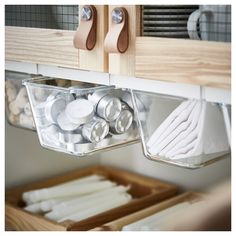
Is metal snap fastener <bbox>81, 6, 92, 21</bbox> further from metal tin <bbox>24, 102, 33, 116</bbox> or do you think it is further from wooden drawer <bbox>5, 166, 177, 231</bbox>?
wooden drawer <bbox>5, 166, 177, 231</bbox>

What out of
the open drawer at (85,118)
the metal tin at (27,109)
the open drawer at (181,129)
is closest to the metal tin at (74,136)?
the open drawer at (85,118)

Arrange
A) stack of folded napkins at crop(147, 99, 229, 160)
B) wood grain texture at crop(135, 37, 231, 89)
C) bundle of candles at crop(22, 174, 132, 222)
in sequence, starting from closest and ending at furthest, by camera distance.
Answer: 1. wood grain texture at crop(135, 37, 231, 89)
2. stack of folded napkins at crop(147, 99, 229, 160)
3. bundle of candles at crop(22, 174, 132, 222)

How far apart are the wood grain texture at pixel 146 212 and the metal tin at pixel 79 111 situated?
308mm

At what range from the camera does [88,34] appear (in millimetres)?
1066

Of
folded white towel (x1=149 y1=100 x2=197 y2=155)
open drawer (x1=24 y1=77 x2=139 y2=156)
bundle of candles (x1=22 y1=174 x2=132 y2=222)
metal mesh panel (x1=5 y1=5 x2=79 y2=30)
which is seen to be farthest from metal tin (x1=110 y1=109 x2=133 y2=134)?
bundle of candles (x1=22 y1=174 x2=132 y2=222)

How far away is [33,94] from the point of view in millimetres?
1246

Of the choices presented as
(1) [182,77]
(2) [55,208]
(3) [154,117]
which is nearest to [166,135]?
(3) [154,117]

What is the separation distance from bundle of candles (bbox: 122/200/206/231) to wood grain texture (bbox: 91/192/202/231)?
0.07 feet

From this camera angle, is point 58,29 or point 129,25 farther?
point 58,29

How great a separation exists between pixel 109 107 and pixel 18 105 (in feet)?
1.13

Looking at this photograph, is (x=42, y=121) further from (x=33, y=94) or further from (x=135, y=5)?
(x=135, y=5)

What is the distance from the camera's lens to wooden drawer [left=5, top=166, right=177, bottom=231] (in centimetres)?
136

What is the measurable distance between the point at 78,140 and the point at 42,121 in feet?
0.40

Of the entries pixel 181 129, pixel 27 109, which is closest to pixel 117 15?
pixel 181 129
